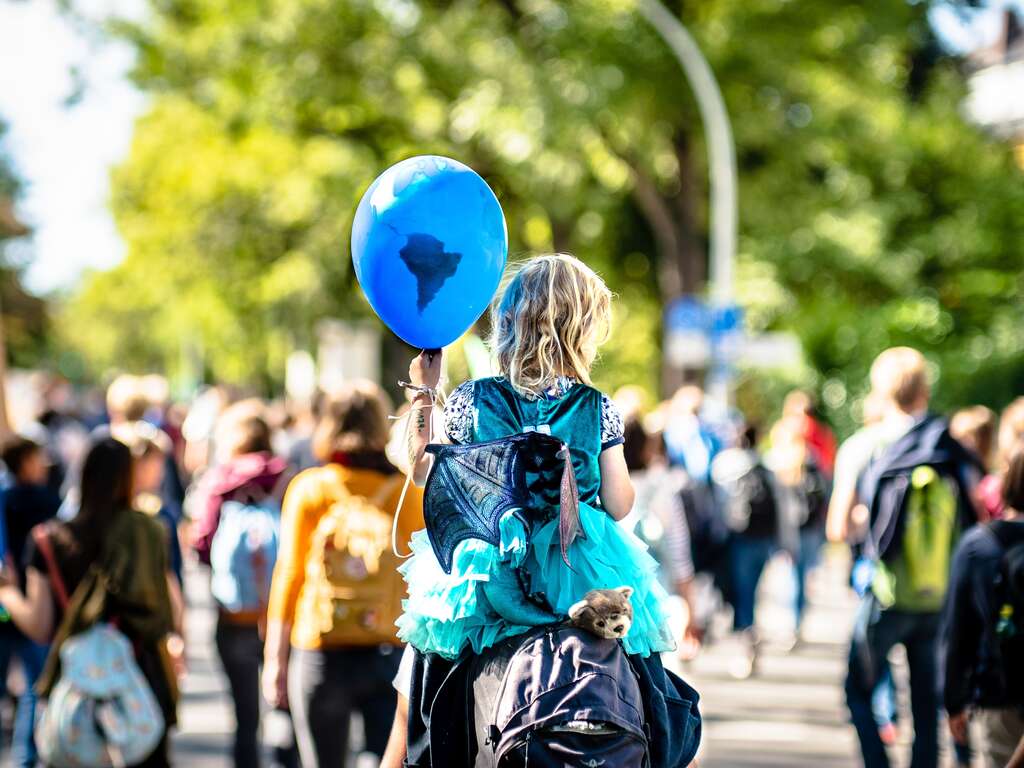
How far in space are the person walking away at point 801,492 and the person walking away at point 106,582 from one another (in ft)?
24.7

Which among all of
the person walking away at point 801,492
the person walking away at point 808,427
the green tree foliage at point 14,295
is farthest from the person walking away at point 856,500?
the green tree foliage at point 14,295

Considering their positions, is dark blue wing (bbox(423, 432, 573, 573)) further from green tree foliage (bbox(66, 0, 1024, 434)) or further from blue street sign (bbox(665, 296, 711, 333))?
green tree foliage (bbox(66, 0, 1024, 434))

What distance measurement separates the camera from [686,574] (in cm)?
866

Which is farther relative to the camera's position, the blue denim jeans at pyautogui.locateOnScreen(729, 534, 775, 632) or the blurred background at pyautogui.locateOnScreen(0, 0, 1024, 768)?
the blurred background at pyautogui.locateOnScreen(0, 0, 1024, 768)

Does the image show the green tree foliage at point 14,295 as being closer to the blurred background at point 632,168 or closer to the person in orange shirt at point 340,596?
the blurred background at point 632,168

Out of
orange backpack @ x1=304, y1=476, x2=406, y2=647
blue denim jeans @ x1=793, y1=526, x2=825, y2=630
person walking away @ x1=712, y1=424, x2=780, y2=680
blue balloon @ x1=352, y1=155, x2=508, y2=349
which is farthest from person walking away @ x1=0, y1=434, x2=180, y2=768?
blue denim jeans @ x1=793, y1=526, x2=825, y2=630

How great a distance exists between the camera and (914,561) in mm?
6668

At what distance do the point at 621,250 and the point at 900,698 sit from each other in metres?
21.0

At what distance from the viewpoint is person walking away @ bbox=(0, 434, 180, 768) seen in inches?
213

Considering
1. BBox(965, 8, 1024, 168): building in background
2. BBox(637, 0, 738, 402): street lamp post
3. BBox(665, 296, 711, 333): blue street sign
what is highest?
BBox(965, 8, 1024, 168): building in background

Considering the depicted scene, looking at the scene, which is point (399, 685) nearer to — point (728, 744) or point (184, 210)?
point (728, 744)

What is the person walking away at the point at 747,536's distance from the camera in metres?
11.4

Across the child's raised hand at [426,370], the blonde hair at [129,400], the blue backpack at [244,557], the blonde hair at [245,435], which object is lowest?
the blue backpack at [244,557]

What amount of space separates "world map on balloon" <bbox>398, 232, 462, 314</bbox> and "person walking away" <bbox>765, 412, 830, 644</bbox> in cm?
885
